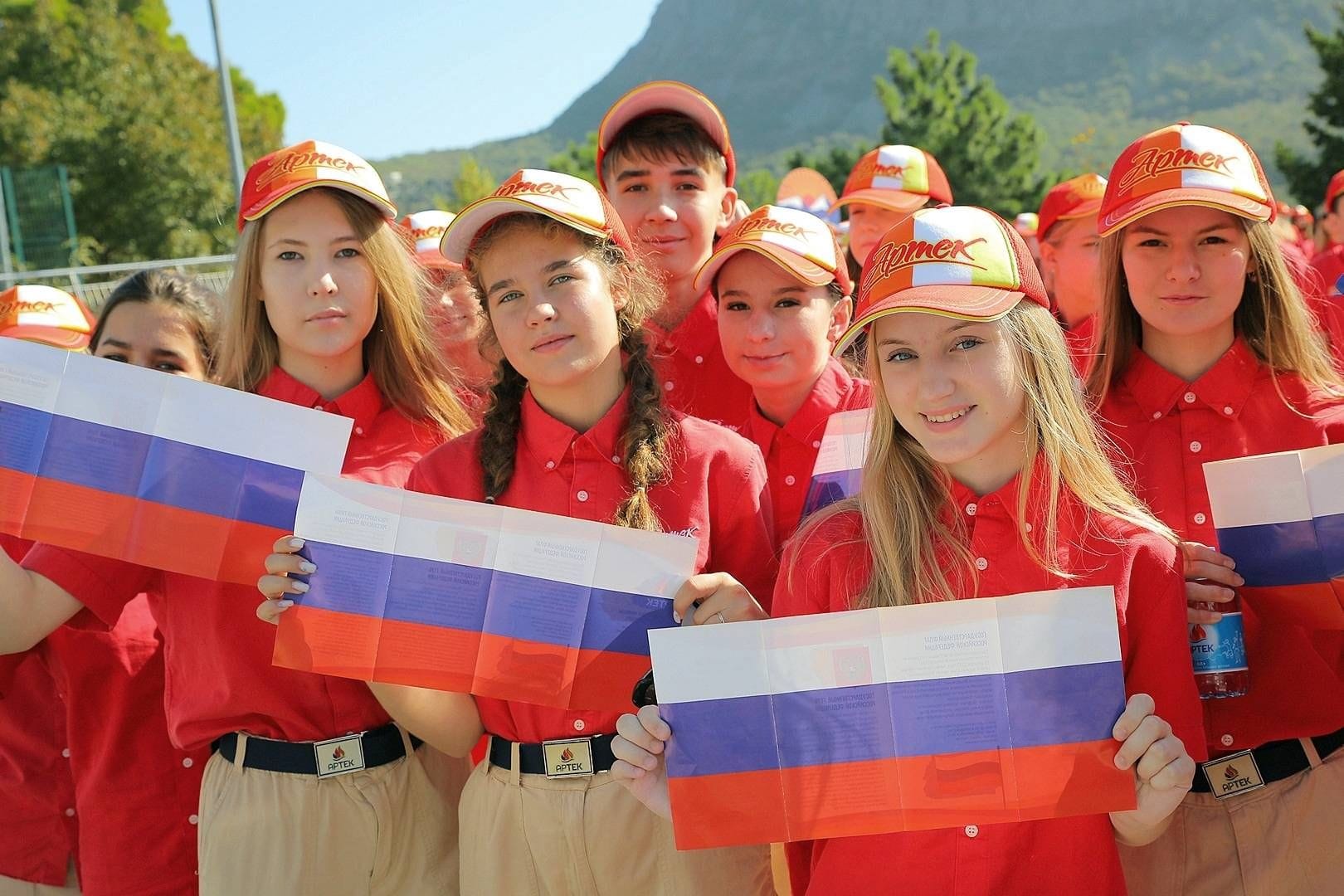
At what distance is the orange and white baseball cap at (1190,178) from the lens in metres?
3.48

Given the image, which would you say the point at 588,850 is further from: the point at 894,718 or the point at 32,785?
the point at 32,785

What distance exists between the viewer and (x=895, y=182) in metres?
7.83

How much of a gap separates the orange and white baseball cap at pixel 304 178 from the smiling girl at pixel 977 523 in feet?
5.36

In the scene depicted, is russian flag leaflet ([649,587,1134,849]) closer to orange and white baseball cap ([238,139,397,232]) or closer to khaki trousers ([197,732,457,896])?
khaki trousers ([197,732,457,896])

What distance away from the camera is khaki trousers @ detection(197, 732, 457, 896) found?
345 cm

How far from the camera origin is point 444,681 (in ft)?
10.1

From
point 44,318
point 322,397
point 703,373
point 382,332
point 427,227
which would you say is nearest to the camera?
point 322,397

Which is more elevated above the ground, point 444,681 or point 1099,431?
point 1099,431

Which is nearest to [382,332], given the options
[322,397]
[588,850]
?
[322,397]

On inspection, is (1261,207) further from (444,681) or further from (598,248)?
(444,681)

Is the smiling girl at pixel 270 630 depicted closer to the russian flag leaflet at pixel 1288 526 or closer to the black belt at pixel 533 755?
the black belt at pixel 533 755

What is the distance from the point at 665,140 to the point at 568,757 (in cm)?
276

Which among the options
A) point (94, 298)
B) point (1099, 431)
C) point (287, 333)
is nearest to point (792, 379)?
point (1099, 431)

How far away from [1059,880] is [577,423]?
1.67m
